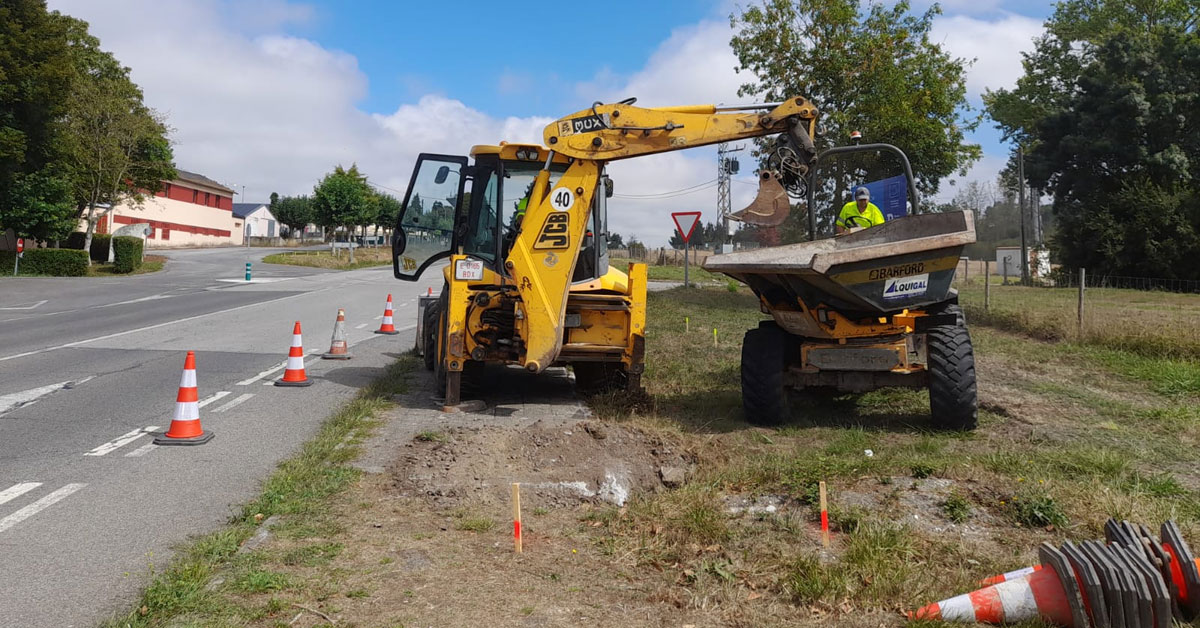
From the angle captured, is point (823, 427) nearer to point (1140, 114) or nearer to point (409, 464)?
point (409, 464)

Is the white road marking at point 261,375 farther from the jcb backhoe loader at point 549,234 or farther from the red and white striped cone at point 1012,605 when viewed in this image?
the red and white striped cone at point 1012,605

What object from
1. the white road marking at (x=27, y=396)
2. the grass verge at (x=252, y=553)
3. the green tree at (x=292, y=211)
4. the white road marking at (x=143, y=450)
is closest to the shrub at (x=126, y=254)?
the white road marking at (x=27, y=396)

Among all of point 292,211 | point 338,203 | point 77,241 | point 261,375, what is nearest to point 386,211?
point 292,211

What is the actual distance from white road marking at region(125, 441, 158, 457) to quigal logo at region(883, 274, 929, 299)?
6.15 meters

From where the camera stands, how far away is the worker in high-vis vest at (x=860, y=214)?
8.41 metres

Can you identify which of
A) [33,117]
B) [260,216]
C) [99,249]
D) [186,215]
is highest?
[260,216]

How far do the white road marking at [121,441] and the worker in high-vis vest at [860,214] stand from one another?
22.0ft

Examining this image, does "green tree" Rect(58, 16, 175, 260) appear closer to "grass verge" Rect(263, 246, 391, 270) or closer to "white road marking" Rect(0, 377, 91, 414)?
"grass verge" Rect(263, 246, 391, 270)

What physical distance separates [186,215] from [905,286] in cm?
7156

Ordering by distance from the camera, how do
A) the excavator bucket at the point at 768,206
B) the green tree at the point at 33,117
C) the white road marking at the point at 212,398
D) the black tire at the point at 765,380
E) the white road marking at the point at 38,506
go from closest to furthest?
the white road marking at the point at 38,506 → the excavator bucket at the point at 768,206 → the black tire at the point at 765,380 → the white road marking at the point at 212,398 → the green tree at the point at 33,117

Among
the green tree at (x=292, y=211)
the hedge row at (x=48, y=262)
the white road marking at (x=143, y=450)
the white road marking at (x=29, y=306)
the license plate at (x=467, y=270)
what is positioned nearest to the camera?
the white road marking at (x=143, y=450)

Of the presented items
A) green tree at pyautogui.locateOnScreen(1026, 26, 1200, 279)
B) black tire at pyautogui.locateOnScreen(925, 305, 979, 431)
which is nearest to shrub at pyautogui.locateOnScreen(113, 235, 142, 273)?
black tire at pyautogui.locateOnScreen(925, 305, 979, 431)

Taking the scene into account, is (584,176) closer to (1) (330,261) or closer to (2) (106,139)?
(2) (106,139)

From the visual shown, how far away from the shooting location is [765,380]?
7.68 meters
